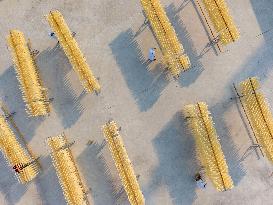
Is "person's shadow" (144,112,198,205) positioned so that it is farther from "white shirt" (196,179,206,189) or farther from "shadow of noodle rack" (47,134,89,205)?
"shadow of noodle rack" (47,134,89,205)

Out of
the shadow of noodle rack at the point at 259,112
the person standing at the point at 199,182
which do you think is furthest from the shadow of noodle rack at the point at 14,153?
the shadow of noodle rack at the point at 259,112

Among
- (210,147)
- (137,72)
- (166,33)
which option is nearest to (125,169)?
(210,147)

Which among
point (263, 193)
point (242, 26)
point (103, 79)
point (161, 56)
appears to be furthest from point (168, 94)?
point (263, 193)

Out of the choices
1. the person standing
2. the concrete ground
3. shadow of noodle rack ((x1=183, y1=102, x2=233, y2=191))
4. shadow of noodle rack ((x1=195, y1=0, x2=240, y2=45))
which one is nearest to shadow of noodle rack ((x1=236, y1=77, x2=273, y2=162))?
the concrete ground

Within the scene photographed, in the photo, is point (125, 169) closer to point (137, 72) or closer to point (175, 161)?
point (175, 161)

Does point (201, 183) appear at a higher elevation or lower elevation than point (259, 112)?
lower

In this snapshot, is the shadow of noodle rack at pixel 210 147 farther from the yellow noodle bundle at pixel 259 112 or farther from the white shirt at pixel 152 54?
the white shirt at pixel 152 54

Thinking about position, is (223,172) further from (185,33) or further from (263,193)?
(185,33)
